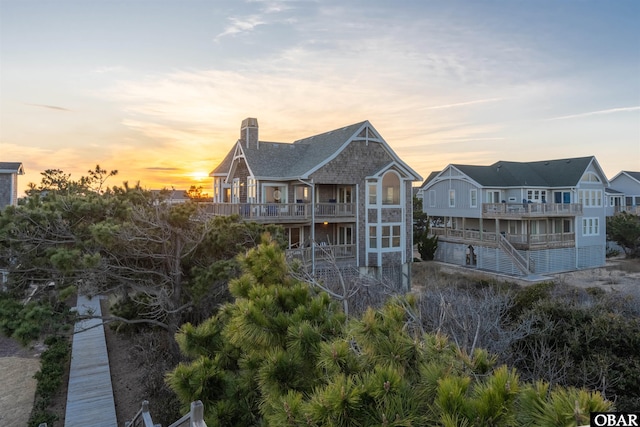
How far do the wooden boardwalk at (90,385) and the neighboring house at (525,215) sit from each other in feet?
88.7

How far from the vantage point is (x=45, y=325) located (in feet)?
30.8

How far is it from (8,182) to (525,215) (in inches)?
1406

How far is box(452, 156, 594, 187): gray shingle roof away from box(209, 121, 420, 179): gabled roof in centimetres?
1179

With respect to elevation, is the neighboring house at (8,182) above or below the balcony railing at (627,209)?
above

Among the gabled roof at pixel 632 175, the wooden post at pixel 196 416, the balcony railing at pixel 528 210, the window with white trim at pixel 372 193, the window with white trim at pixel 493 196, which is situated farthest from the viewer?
the gabled roof at pixel 632 175

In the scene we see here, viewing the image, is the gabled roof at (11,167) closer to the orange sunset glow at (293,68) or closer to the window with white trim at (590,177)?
the orange sunset glow at (293,68)

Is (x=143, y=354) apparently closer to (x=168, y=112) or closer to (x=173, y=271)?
(x=173, y=271)

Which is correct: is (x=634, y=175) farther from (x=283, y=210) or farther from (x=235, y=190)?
(x=235, y=190)

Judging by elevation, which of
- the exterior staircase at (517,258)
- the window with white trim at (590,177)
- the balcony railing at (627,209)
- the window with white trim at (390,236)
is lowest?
the exterior staircase at (517,258)

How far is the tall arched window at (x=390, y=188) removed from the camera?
2283 centimetres

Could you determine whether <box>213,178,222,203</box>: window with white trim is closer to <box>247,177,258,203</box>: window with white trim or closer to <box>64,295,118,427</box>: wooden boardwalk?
<box>247,177,258,203</box>: window with white trim

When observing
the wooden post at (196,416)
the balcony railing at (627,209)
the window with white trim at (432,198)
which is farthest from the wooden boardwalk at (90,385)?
the balcony railing at (627,209)

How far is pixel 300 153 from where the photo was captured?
2445 centimetres

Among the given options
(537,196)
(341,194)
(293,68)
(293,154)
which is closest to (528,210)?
(537,196)
